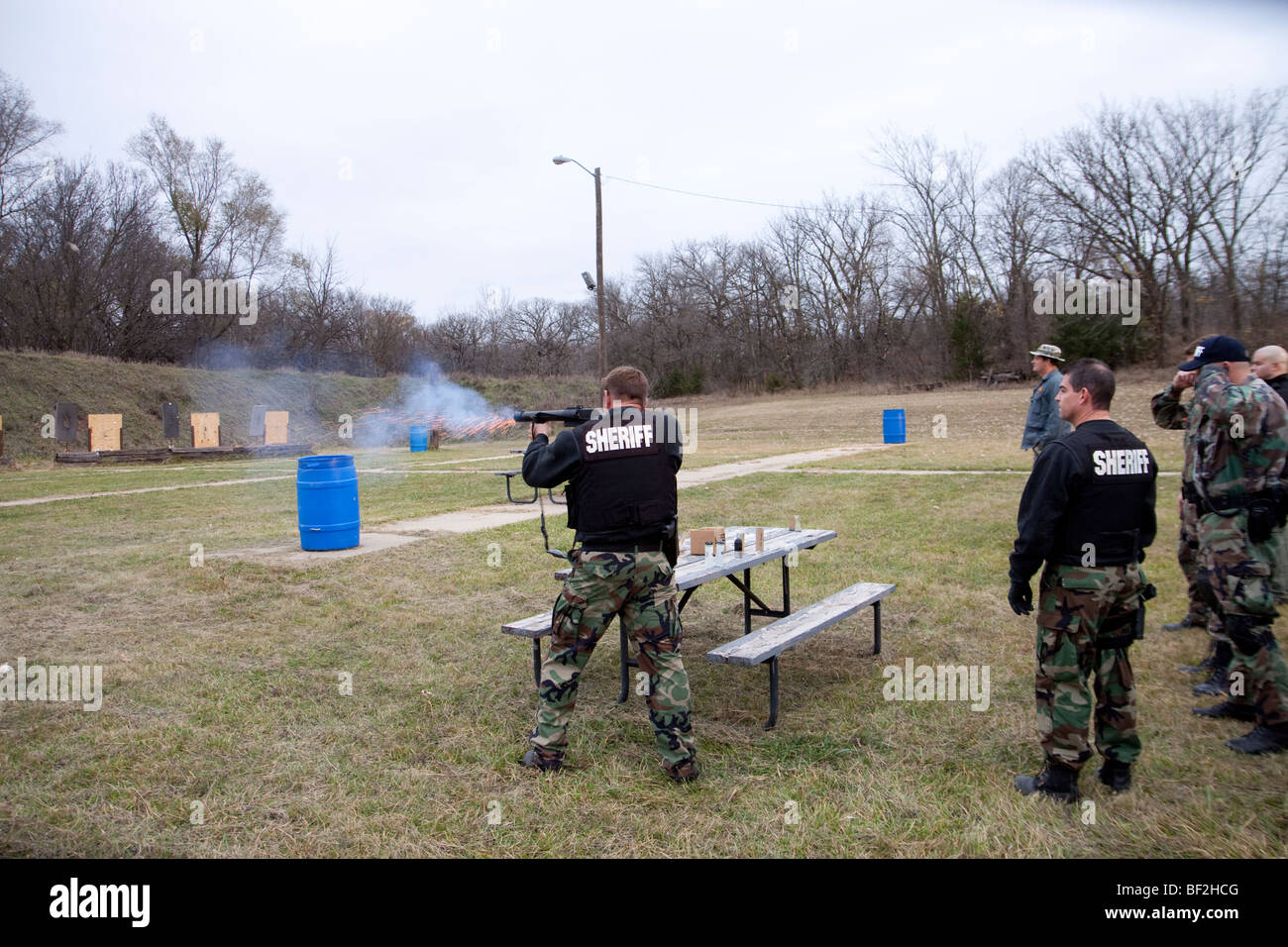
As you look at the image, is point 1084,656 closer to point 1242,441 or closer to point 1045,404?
Answer: point 1242,441

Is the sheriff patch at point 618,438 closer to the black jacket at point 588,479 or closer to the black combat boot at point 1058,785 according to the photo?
the black jacket at point 588,479

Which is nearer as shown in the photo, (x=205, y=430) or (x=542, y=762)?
(x=542, y=762)

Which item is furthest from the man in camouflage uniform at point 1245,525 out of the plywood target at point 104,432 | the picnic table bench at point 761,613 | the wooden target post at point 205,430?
the wooden target post at point 205,430

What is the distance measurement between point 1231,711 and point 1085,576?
1.74 metres

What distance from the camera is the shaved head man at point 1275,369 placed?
501 centimetres

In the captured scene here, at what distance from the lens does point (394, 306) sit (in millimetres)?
50969

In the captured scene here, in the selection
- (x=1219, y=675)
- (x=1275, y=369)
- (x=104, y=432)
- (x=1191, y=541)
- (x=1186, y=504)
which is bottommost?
(x=1219, y=675)

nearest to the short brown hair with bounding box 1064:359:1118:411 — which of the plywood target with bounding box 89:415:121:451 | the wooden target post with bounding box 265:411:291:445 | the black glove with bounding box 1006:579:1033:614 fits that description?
the black glove with bounding box 1006:579:1033:614

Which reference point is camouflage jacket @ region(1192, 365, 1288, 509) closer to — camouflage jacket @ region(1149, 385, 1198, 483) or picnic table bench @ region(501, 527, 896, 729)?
camouflage jacket @ region(1149, 385, 1198, 483)

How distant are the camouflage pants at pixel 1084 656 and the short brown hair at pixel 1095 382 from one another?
2.29ft

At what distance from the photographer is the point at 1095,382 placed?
357 centimetres

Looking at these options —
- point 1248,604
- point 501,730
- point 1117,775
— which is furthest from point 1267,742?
point 501,730

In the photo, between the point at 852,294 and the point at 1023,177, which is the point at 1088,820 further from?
the point at 852,294
